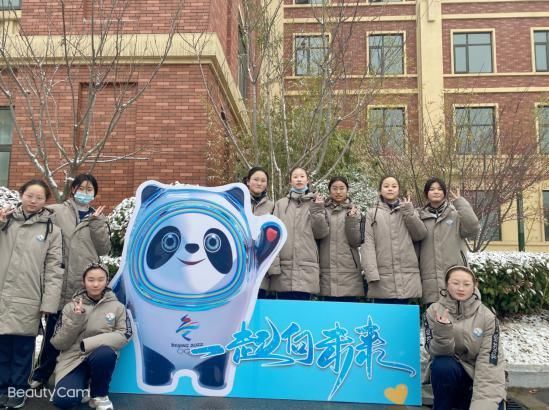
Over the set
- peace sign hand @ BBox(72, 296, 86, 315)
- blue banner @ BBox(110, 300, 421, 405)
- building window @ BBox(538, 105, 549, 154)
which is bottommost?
blue banner @ BBox(110, 300, 421, 405)

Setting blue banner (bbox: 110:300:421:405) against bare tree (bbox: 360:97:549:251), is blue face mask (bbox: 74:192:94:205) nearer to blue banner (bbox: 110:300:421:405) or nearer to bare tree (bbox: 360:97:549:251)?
blue banner (bbox: 110:300:421:405)

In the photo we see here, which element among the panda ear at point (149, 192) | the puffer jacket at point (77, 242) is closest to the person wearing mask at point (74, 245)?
the puffer jacket at point (77, 242)

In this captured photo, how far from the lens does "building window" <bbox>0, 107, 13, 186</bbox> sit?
30.3 ft

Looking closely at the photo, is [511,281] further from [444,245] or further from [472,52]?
[472,52]

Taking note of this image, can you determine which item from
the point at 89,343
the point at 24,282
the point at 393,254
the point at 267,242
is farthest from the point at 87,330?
the point at 393,254

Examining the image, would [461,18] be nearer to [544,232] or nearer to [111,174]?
[544,232]

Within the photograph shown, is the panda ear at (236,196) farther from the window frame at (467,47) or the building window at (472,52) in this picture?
the building window at (472,52)

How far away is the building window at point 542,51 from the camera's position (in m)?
22.5

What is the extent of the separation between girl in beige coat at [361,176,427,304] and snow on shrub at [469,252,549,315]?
169cm

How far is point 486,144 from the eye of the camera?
9578mm

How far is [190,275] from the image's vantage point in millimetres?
4352

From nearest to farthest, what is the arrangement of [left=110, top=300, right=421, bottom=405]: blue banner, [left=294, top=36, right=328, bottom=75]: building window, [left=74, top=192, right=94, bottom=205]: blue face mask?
[left=110, top=300, right=421, bottom=405]: blue banner, [left=74, top=192, right=94, bottom=205]: blue face mask, [left=294, top=36, right=328, bottom=75]: building window

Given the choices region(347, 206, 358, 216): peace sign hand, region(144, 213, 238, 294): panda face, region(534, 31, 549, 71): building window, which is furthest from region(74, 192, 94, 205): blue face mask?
region(534, 31, 549, 71): building window

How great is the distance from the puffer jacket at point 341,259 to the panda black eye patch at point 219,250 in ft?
3.03
